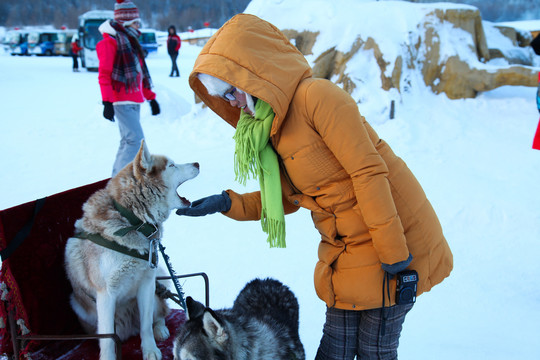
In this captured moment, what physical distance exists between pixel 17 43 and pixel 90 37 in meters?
12.9

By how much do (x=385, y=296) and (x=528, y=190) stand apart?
4293 millimetres

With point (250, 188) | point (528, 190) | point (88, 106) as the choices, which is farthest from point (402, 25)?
point (88, 106)

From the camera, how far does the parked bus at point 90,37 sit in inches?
723

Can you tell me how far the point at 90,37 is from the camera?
62.3ft

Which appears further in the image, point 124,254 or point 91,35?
point 91,35

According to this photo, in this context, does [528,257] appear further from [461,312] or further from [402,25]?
[402,25]

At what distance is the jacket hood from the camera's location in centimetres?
151

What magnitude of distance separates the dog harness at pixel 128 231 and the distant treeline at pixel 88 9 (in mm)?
38964

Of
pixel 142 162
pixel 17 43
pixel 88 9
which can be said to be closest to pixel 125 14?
pixel 142 162

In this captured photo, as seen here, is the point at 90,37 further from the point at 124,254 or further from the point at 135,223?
the point at 124,254

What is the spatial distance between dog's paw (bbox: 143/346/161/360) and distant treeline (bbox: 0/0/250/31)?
3928 cm

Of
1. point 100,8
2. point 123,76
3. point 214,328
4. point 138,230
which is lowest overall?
point 214,328

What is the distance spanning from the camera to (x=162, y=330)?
2232 millimetres

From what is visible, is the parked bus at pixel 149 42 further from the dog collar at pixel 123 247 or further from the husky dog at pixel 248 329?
the husky dog at pixel 248 329
